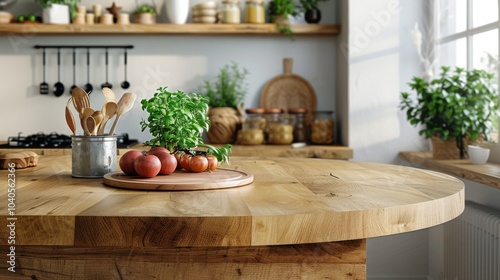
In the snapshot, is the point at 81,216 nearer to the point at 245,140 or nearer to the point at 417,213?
the point at 417,213

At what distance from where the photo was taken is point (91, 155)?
6.50ft

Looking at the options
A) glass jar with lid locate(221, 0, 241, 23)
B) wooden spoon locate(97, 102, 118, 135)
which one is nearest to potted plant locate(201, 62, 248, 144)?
glass jar with lid locate(221, 0, 241, 23)

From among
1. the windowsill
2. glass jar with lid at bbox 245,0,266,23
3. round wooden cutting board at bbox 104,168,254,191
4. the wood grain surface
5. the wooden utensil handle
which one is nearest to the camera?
the wood grain surface

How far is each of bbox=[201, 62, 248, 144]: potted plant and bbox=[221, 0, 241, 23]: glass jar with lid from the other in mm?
330

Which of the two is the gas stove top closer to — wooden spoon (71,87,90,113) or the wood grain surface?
wooden spoon (71,87,90,113)

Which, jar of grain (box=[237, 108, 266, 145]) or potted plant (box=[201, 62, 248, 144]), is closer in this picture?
jar of grain (box=[237, 108, 266, 145])

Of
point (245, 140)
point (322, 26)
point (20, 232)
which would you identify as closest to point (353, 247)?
point (20, 232)

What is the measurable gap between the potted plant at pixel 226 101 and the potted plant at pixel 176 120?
1995 millimetres

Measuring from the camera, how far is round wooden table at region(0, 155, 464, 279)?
50.7 inches

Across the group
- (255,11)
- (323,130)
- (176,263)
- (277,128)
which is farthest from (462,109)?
(176,263)

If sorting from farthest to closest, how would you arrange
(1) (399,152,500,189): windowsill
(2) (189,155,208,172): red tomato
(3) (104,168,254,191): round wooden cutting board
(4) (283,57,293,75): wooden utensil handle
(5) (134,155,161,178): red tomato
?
(4) (283,57,293,75): wooden utensil handle → (1) (399,152,500,189): windowsill → (2) (189,155,208,172): red tomato → (5) (134,155,161,178): red tomato → (3) (104,168,254,191): round wooden cutting board

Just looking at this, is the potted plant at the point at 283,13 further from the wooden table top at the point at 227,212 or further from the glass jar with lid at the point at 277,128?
the wooden table top at the point at 227,212

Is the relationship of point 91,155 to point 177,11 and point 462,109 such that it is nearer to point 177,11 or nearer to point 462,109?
point 462,109

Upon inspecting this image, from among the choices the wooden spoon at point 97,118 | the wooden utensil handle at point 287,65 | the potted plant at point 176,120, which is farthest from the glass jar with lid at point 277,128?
the wooden spoon at point 97,118
